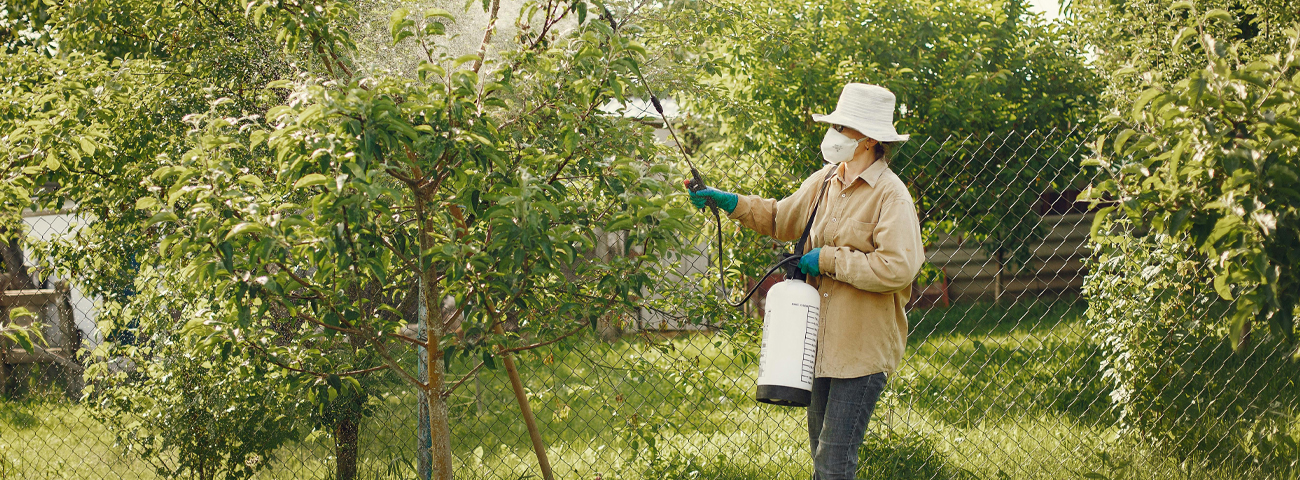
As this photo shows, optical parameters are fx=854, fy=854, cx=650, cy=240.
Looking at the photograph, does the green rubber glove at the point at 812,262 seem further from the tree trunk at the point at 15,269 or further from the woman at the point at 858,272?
the tree trunk at the point at 15,269

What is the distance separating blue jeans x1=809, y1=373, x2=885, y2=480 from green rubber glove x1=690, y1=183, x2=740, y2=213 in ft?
2.26

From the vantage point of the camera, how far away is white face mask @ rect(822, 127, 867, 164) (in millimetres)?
2609

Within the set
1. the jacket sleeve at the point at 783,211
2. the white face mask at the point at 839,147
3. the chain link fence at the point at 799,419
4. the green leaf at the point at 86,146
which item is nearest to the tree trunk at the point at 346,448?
the chain link fence at the point at 799,419

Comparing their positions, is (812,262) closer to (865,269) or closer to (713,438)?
(865,269)

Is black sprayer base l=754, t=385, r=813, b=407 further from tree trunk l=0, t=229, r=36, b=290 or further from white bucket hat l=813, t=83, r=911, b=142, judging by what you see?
tree trunk l=0, t=229, r=36, b=290

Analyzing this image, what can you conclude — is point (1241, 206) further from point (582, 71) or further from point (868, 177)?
point (582, 71)

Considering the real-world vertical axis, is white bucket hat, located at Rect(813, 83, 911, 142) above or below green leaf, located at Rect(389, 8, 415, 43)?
below

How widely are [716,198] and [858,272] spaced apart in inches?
24.2

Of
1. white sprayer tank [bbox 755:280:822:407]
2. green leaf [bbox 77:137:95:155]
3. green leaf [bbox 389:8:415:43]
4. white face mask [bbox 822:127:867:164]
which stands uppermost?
green leaf [bbox 389:8:415:43]

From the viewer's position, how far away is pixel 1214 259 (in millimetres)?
2314

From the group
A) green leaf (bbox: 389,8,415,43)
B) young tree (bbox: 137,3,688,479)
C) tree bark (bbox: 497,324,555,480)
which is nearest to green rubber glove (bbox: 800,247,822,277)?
young tree (bbox: 137,3,688,479)

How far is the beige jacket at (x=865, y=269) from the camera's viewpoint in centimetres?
243

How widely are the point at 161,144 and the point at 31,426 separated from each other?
3690 millimetres

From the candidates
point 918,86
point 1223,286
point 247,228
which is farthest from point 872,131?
point 918,86
